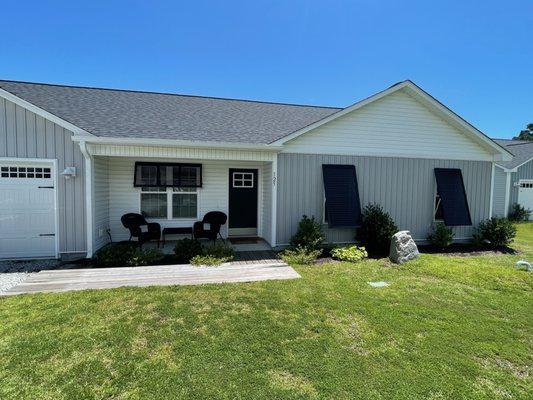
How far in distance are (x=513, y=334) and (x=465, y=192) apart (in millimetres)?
6716

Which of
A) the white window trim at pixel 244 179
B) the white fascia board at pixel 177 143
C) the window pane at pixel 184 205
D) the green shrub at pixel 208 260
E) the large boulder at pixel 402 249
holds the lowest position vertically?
the green shrub at pixel 208 260

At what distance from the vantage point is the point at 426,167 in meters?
8.88

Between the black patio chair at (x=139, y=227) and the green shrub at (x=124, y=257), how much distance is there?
78cm

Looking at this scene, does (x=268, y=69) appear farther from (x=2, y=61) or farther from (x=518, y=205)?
(x=518, y=205)

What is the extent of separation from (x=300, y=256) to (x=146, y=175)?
5.32 metres

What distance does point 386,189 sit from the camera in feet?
28.3

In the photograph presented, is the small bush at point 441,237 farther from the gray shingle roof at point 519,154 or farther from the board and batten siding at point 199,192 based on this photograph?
the gray shingle roof at point 519,154

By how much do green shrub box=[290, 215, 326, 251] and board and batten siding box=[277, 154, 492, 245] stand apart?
1.17 ft

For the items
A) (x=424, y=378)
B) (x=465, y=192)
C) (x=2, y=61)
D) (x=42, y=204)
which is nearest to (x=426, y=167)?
(x=465, y=192)

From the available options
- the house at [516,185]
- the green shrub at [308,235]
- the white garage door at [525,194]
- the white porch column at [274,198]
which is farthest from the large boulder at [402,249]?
the white garage door at [525,194]

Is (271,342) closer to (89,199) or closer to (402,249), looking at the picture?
(402,249)

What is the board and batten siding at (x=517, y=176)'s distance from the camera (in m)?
17.2

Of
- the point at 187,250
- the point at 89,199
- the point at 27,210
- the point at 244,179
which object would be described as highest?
the point at 244,179

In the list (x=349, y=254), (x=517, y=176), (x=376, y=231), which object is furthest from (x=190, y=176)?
(x=517, y=176)
